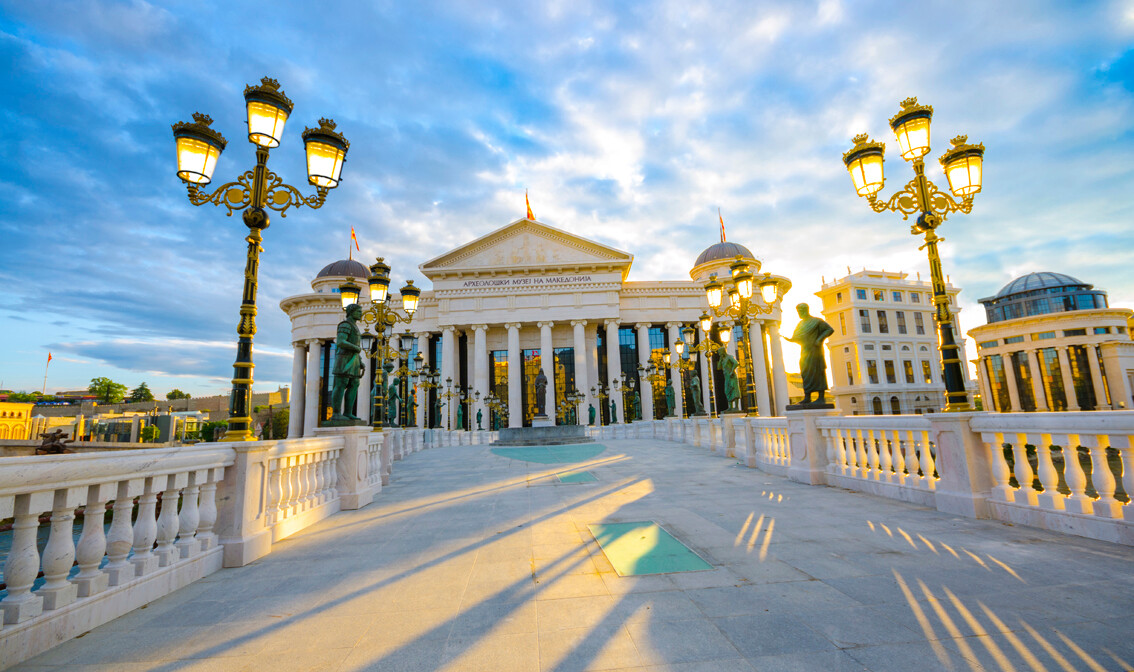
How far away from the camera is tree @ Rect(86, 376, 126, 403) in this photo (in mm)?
100438

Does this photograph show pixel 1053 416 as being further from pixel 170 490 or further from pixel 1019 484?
pixel 170 490

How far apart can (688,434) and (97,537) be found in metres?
19.9

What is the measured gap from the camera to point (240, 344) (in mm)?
5324

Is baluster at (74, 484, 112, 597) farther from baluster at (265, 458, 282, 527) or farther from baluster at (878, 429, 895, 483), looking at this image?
baluster at (878, 429, 895, 483)

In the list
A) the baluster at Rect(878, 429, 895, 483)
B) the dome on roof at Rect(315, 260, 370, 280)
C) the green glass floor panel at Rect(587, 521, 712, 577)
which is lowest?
the green glass floor panel at Rect(587, 521, 712, 577)

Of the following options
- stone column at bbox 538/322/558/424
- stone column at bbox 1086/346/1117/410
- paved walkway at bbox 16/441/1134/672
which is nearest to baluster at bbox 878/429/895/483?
paved walkway at bbox 16/441/1134/672

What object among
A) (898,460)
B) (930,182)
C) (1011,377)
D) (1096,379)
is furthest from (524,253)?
(1096,379)

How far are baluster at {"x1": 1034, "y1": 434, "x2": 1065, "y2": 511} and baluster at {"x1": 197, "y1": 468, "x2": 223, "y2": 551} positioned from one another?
8.62 meters

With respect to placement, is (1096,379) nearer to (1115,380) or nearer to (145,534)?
(1115,380)

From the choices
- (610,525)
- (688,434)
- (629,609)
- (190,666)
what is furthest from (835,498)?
(688,434)

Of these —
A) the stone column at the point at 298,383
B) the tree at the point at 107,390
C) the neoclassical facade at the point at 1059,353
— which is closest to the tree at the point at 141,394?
the tree at the point at 107,390

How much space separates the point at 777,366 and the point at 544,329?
25.2m

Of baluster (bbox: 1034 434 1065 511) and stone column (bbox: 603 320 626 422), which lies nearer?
baluster (bbox: 1034 434 1065 511)

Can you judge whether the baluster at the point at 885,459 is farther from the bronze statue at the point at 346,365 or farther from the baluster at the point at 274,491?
the bronze statue at the point at 346,365
